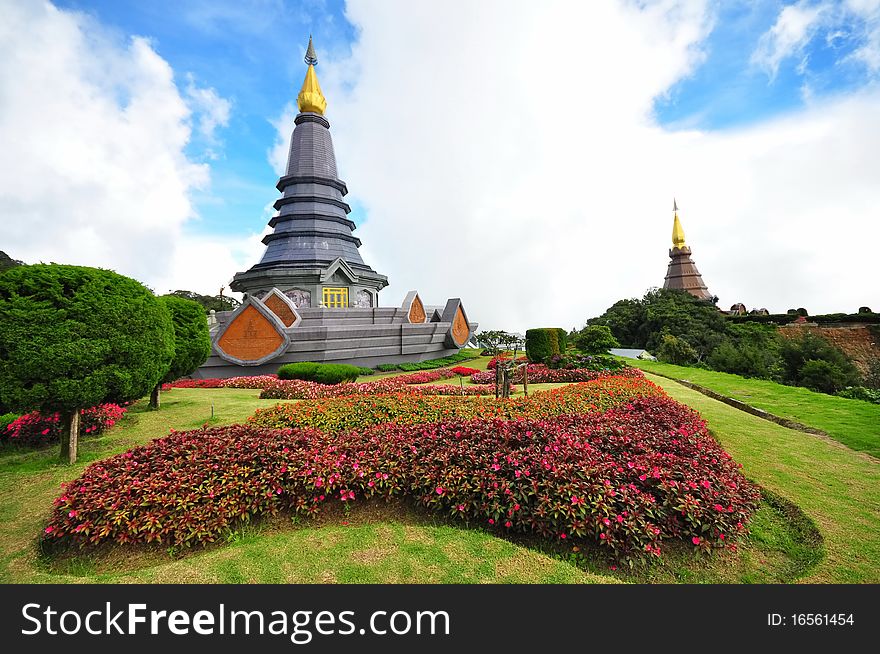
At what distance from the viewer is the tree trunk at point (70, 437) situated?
5.58 m

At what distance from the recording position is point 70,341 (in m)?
5.34

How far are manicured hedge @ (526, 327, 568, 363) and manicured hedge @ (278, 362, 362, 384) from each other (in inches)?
322

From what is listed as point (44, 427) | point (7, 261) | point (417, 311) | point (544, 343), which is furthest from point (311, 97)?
point (44, 427)

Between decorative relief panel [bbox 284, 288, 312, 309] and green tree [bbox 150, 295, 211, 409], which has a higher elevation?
decorative relief panel [bbox 284, 288, 312, 309]

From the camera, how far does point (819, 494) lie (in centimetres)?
455

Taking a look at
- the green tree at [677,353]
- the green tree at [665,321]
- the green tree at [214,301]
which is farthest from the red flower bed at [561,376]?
the green tree at [214,301]

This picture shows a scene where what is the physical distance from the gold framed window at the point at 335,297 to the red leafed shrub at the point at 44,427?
57.0ft

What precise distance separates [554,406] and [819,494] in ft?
11.8

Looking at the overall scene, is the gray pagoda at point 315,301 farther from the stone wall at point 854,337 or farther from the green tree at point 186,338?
the stone wall at point 854,337

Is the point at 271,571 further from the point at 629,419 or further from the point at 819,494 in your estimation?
the point at 819,494

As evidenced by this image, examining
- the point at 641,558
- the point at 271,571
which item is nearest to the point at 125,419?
the point at 271,571

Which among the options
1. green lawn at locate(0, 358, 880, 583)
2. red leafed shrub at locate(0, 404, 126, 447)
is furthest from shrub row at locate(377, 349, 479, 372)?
green lawn at locate(0, 358, 880, 583)

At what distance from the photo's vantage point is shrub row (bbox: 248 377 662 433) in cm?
657

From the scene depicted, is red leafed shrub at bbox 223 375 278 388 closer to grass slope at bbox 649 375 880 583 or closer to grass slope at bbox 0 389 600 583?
grass slope at bbox 0 389 600 583
